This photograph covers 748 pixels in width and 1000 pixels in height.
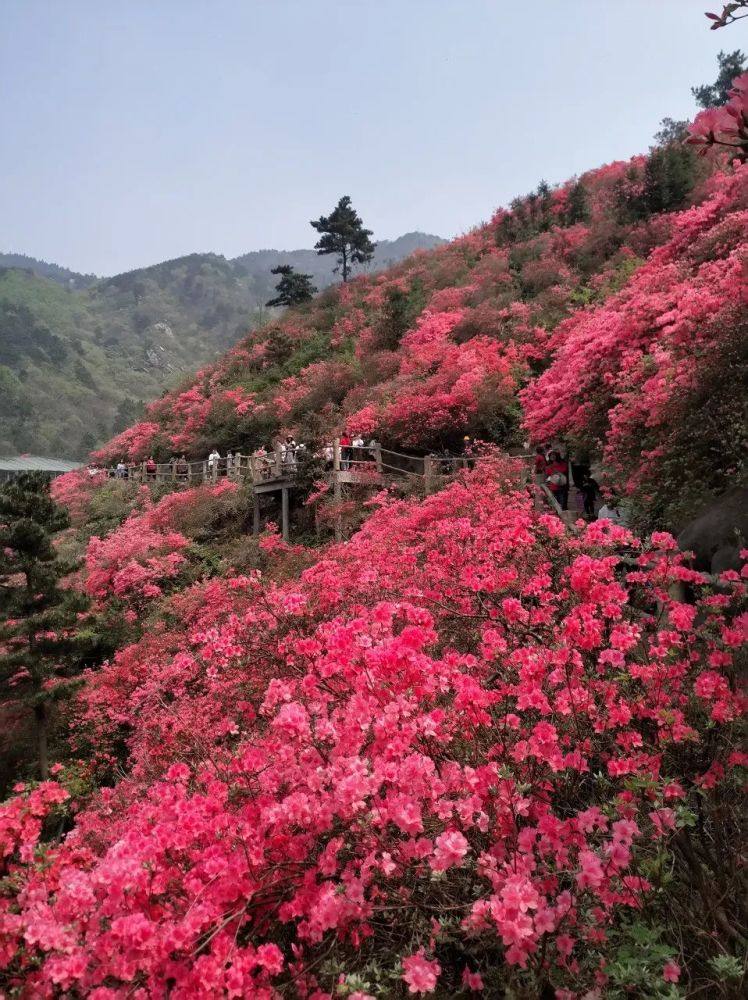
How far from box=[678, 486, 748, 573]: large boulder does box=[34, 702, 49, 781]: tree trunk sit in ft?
36.5

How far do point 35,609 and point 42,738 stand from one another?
7.92 feet

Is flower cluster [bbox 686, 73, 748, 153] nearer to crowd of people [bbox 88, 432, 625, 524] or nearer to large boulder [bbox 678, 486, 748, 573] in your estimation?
large boulder [bbox 678, 486, 748, 573]

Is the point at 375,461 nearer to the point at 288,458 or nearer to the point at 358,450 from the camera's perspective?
the point at 358,450

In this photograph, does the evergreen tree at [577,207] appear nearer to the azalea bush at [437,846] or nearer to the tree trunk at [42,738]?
the azalea bush at [437,846]

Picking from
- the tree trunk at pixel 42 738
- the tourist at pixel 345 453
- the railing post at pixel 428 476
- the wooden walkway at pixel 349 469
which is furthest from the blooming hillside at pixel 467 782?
the tourist at pixel 345 453

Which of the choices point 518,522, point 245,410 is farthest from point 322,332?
point 518,522

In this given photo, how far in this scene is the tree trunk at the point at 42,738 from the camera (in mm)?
11211

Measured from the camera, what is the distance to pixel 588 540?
4664 millimetres

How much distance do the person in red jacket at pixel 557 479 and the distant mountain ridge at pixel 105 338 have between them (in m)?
28.7

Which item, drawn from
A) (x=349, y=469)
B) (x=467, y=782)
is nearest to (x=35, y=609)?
(x=349, y=469)

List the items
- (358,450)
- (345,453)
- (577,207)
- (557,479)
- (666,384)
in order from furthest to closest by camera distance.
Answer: (577,207)
(345,453)
(358,450)
(557,479)
(666,384)

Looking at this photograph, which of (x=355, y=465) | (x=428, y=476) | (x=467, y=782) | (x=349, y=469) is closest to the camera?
(x=467, y=782)

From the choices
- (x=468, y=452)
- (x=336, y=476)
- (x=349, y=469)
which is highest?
A: (x=468, y=452)

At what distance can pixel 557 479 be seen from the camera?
32.6 ft
